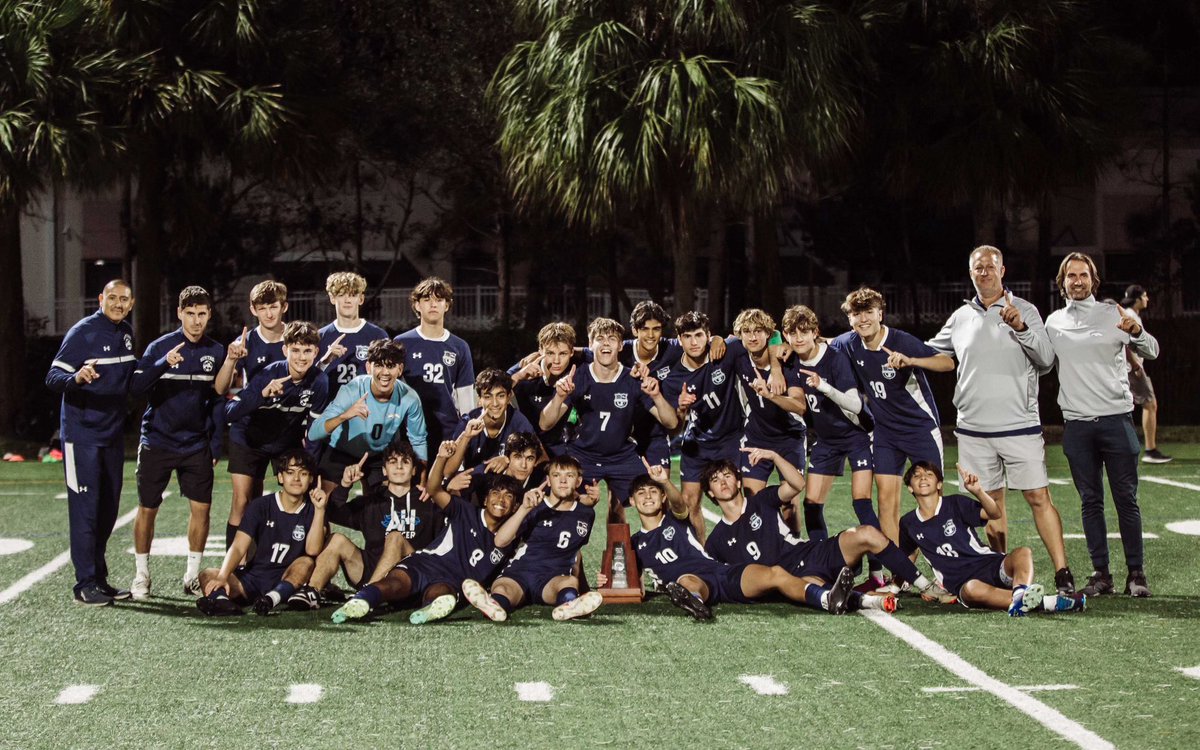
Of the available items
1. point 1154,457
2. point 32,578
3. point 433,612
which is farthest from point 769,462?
point 1154,457

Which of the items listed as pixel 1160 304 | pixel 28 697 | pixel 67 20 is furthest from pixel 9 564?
pixel 1160 304

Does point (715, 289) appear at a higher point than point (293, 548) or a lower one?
higher

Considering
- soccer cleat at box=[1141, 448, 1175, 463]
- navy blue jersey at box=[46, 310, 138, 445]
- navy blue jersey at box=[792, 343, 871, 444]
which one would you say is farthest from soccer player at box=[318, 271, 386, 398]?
soccer cleat at box=[1141, 448, 1175, 463]

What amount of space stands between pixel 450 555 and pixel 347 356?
1592 mm

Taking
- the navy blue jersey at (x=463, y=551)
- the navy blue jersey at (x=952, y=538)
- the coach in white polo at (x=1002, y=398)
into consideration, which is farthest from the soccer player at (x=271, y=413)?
the coach in white polo at (x=1002, y=398)

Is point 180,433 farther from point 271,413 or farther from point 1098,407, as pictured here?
point 1098,407

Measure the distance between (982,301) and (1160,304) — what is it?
2115 cm

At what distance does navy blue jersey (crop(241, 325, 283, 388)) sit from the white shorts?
13.0 ft

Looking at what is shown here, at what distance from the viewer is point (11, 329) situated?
2025 cm

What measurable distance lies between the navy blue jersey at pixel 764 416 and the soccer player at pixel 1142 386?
14.8 feet

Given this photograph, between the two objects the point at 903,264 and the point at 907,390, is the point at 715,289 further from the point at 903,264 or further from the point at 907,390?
the point at 907,390

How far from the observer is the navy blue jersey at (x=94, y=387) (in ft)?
27.1

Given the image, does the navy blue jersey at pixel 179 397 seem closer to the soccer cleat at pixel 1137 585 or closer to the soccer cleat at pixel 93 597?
the soccer cleat at pixel 93 597

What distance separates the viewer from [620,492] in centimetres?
876
